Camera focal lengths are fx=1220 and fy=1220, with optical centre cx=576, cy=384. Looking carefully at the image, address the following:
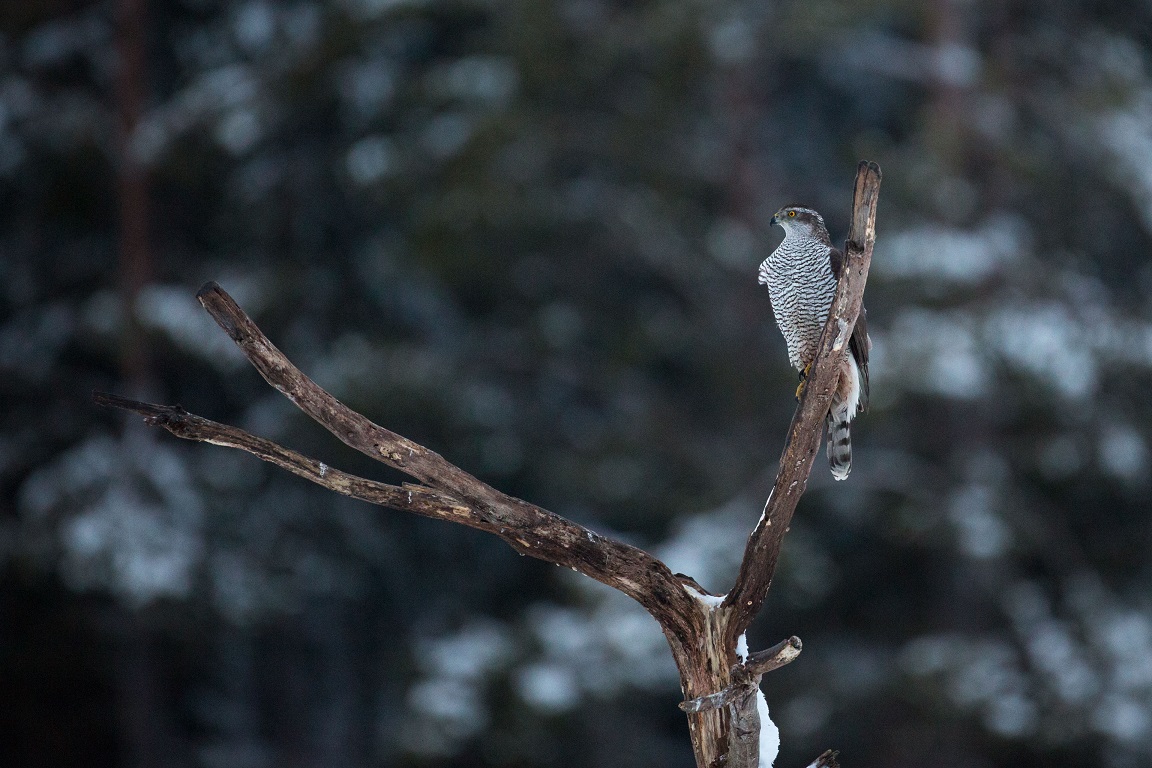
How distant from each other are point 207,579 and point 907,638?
604 cm

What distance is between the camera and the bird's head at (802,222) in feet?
13.4

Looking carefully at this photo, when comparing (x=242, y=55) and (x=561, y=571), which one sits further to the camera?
(x=242, y=55)

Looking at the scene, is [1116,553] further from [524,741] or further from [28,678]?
[28,678]

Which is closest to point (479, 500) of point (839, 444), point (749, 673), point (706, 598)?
point (706, 598)

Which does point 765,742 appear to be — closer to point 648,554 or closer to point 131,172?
point 648,554

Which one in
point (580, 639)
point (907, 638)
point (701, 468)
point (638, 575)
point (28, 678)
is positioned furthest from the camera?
point (28, 678)

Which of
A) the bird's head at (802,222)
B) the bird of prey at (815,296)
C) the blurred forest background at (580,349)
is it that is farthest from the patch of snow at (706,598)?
the blurred forest background at (580,349)

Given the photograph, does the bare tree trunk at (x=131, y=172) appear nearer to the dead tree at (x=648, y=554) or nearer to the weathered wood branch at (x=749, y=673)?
the dead tree at (x=648, y=554)

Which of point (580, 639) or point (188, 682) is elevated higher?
point (188, 682)

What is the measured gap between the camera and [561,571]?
10258 mm

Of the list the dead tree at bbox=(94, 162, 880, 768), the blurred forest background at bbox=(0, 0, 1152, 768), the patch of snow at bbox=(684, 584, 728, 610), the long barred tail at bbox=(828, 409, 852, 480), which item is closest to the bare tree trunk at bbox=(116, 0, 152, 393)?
the blurred forest background at bbox=(0, 0, 1152, 768)

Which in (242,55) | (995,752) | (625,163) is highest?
(242,55)

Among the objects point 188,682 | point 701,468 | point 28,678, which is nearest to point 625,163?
point 701,468

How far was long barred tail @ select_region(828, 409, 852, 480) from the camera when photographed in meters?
4.04
